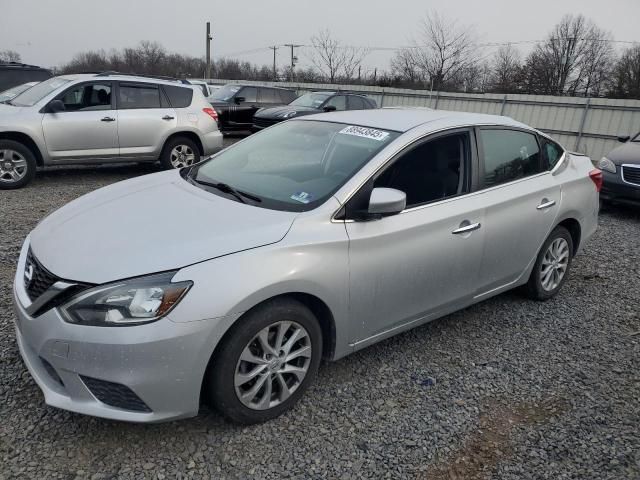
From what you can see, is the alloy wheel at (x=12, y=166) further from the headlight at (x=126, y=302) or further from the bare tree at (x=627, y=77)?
the bare tree at (x=627, y=77)

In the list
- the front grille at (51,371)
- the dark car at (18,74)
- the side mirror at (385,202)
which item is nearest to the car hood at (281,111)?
the dark car at (18,74)

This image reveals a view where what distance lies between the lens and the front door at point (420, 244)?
2.91 m

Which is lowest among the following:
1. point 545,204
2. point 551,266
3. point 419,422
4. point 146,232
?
point 419,422

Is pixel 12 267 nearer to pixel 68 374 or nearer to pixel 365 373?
pixel 68 374

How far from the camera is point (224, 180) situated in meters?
3.37

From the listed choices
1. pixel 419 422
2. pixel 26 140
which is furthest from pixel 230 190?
pixel 26 140

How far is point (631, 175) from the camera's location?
25.2 ft

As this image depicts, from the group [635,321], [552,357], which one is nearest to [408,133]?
[552,357]

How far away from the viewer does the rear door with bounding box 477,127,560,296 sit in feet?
11.8

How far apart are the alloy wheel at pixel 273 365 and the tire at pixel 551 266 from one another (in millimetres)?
→ 2360

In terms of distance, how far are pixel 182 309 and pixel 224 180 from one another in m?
1.30

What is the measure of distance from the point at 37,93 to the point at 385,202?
6.93 metres

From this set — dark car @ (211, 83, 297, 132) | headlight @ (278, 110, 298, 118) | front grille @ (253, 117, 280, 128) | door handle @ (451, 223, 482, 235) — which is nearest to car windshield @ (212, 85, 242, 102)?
dark car @ (211, 83, 297, 132)

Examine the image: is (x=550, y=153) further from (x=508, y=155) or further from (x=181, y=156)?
(x=181, y=156)
